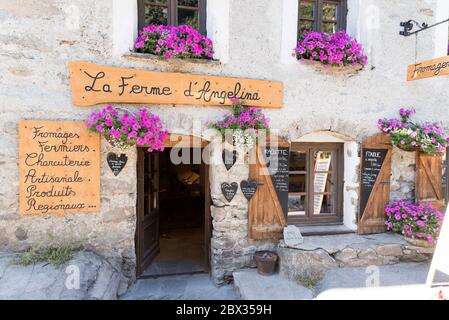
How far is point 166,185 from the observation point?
8.38 meters

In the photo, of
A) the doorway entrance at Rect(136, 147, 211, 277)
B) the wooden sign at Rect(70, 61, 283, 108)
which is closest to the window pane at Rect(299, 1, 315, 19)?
the wooden sign at Rect(70, 61, 283, 108)

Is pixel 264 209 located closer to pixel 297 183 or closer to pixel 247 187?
pixel 247 187

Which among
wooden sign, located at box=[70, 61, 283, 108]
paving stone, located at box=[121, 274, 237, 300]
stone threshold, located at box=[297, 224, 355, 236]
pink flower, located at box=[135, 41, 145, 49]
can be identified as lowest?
paving stone, located at box=[121, 274, 237, 300]

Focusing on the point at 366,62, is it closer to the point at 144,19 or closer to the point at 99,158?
the point at 144,19

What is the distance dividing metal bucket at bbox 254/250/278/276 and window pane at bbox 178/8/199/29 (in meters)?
3.32

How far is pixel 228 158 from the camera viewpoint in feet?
12.9

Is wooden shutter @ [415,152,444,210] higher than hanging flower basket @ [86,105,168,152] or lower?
lower

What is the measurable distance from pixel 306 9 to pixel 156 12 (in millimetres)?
2292

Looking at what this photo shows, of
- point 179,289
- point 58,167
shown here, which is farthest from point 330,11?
point 179,289

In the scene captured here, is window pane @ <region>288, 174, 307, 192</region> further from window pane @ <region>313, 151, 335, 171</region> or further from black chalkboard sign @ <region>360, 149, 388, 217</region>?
black chalkboard sign @ <region>360, 149, 388, 217</region>

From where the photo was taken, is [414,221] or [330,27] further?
[330,27]

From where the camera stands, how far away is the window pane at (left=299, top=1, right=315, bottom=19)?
4.45 m

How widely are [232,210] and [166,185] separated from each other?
4745mm
